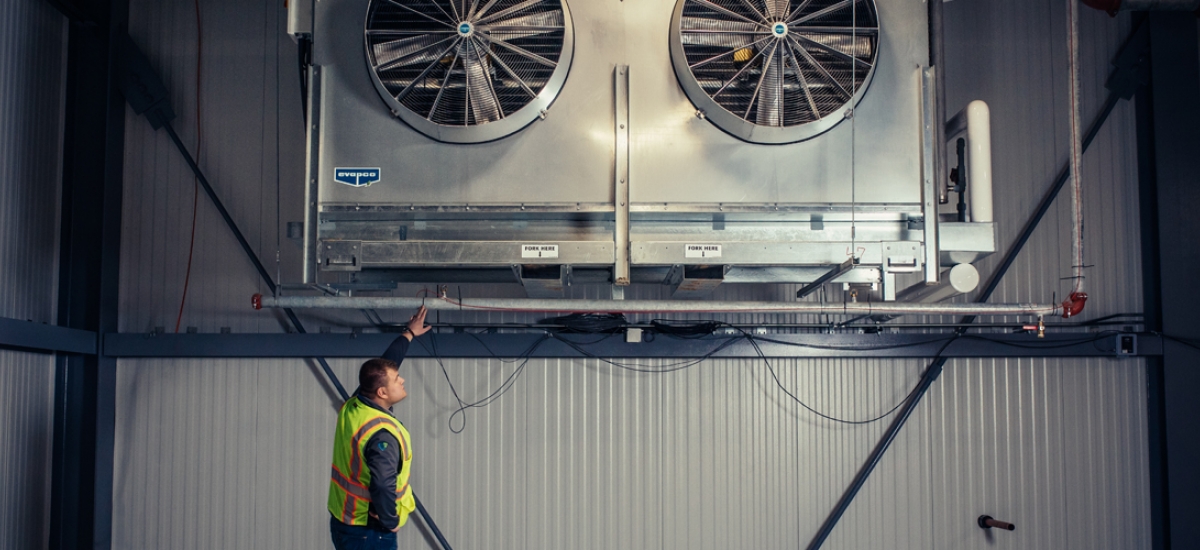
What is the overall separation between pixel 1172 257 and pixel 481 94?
Answer: 7.25 metres

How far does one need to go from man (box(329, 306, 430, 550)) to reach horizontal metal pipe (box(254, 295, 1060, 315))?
0.55 meters

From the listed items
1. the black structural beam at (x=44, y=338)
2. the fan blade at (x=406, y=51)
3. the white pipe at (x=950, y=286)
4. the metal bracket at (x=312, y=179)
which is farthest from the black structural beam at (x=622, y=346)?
the fan blade at (x=406, y=51)

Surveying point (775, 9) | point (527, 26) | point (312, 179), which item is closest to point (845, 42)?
point (775, 9)

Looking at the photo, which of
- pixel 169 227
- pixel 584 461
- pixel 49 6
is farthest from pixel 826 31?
pixel 49 6

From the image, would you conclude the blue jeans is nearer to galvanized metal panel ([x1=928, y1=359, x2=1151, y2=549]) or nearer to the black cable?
the black cable

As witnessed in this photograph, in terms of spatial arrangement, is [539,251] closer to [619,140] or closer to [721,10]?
[619,140]

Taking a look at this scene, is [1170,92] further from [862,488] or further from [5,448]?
[5,448]

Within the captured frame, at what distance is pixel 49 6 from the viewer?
8.03 metres

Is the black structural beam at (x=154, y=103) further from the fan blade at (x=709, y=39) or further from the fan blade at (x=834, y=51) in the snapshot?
the fan blade at (x=834, y=51)

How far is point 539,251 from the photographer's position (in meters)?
5.57

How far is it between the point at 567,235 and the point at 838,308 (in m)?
2.02

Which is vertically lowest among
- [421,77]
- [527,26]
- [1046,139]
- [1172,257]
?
[1172,257]

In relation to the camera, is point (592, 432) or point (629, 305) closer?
point (629, 305)

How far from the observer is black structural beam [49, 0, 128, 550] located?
8000 mm
